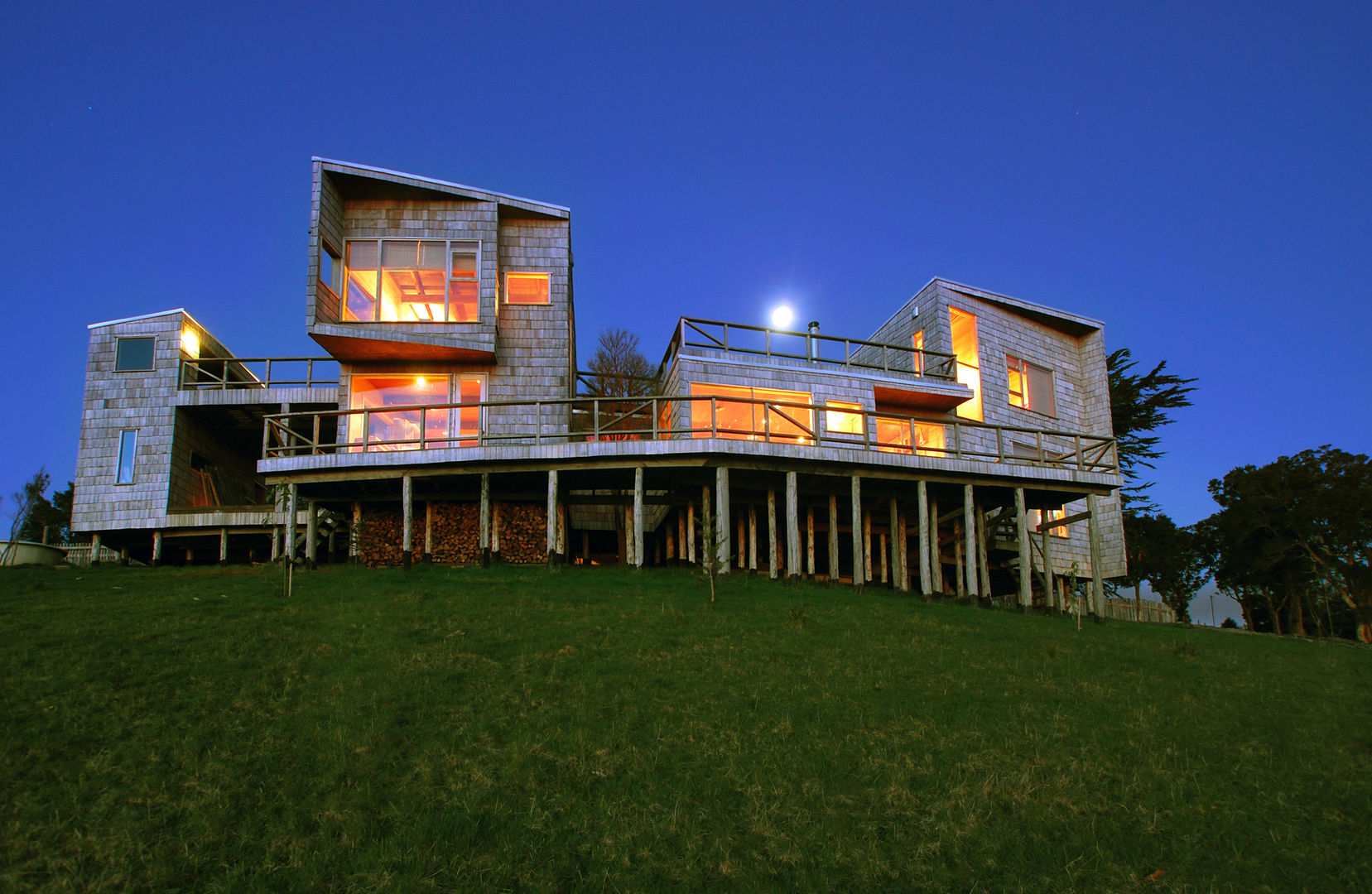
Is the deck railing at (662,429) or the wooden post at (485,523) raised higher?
the deck railing at (662,429)

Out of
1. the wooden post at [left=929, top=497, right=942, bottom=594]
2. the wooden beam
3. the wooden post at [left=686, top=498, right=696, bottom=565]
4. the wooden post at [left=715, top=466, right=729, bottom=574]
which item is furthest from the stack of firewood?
the wooden post at [left=929, top=497, right=942, bottom=594]

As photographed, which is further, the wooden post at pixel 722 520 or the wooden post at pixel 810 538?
the wooden post at pixel 810 538

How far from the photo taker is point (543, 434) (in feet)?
68.4

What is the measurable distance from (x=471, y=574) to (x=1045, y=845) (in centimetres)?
1180

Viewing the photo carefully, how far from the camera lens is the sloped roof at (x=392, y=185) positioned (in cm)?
2130

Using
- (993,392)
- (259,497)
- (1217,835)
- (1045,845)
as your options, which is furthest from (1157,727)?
(259,497)

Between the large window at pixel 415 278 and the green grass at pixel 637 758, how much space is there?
1009 centimetres

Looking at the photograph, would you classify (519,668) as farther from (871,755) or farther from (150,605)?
(150,605)

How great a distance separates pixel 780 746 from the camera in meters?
8.41

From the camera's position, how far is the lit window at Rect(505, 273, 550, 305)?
74.1ft

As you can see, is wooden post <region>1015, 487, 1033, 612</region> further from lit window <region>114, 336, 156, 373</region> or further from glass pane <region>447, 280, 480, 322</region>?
lit window <region>114, 336, 156, 373</region>

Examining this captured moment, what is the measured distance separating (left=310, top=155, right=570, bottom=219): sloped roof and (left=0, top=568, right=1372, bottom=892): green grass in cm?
1225

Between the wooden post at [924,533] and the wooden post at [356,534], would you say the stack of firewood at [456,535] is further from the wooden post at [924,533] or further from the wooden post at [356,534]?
the wooden post at [924,533]

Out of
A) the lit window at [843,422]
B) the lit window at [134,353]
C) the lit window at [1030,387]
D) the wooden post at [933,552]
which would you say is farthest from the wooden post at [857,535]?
the lit window at [134,353]
